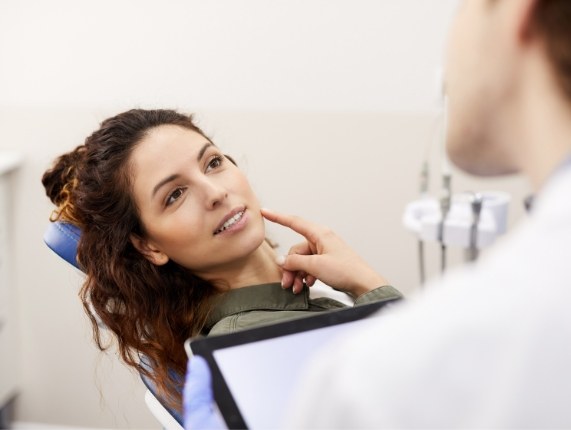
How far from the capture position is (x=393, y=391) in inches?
18.0

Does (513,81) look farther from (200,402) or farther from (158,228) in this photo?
(158,228)

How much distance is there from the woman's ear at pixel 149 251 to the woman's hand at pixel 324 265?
200mm

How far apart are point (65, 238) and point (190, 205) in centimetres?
29

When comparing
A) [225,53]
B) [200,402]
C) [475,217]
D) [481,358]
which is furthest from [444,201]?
[481,358]

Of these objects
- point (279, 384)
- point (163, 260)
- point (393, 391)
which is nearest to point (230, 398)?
point (279, 384)

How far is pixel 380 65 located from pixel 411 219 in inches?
22.8

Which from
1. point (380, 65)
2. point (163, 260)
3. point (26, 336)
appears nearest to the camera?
point (163, 260)

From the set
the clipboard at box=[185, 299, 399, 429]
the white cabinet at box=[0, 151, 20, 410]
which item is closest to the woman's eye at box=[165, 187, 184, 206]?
the clipboard at box=[185, 299, 399, 429]

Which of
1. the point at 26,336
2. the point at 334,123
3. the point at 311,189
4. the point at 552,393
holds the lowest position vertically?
the point at 26,336

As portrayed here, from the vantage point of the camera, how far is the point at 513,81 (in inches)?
23.3

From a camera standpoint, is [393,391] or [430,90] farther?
[430,90]

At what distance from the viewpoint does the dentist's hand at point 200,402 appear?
A: 0.75 meters

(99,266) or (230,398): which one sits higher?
(230,398)

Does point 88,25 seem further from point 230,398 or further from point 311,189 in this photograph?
point 230,398
